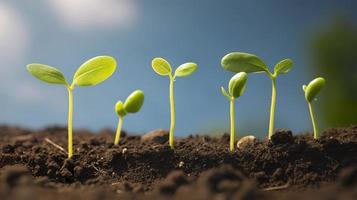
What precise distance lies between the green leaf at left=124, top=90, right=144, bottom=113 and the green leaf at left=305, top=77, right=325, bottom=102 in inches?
23.0

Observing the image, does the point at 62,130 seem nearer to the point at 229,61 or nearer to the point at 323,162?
the point at 229,61

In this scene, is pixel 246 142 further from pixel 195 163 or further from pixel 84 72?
pixel 84 72

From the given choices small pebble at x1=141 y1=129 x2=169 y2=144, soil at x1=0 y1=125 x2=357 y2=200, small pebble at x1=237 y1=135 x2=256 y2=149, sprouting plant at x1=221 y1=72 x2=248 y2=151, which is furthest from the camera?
small pebble at x1=141 y1=129 x2=169 y2=144

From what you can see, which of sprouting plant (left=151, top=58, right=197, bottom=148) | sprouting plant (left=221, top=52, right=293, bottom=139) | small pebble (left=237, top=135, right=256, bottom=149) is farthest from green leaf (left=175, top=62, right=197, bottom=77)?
small pebble (left=237, top=135, right=256, bottom=149)

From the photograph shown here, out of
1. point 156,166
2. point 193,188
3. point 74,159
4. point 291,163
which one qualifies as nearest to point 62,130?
point 74,159

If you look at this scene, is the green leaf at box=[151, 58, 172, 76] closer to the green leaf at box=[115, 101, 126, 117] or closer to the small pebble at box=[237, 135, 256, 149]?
the green leaf at box=[115, 101, 126, 117]

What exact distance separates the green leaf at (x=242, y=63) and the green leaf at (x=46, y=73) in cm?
57

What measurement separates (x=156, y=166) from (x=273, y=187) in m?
0.41

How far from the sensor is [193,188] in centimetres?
105

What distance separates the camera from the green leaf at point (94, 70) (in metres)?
1.72

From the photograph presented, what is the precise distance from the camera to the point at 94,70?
1.73 meters

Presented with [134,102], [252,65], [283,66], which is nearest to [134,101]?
Result: [134,102]

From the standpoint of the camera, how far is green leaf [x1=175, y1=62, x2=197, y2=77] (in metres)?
1.72

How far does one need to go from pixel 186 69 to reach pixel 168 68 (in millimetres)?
76
